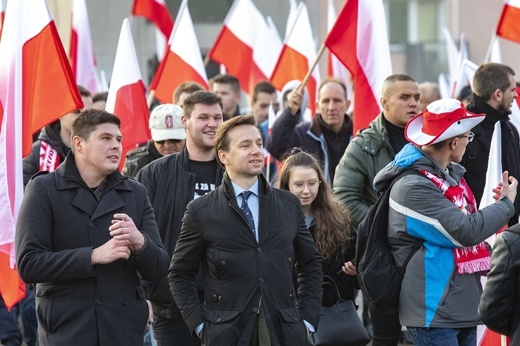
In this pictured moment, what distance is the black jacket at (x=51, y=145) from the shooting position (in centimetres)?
871

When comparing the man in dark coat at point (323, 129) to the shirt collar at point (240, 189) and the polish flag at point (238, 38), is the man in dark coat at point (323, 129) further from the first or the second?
the polish flag at point (238, 38)

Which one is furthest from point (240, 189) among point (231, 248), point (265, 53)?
point (265, 53)

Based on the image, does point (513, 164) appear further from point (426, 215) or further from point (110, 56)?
point (110, 56)

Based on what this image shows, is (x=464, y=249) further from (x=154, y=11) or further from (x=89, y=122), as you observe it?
(x=154, y=11)

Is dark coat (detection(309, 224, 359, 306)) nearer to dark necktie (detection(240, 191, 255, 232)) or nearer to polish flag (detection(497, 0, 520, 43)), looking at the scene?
dark necktie (detection(240, 191, 255, 232))

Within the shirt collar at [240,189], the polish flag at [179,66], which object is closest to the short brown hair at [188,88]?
the polish flag at [179,66]

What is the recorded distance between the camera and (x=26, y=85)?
25.8 feet

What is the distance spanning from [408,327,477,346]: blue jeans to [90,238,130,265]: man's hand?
5.61ft

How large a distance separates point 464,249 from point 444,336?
0.49m

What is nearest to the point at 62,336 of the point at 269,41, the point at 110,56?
the point at 269,41

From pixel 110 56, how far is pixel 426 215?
67.4ft

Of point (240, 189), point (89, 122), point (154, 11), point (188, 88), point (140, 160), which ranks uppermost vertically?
point (154, 11)

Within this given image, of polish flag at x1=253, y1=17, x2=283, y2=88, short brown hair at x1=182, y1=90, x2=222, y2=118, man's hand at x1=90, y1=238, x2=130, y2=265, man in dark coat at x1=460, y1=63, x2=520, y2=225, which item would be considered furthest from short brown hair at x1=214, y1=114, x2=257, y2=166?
polish flag at x1=253, y1=17, x2=283, y2=88

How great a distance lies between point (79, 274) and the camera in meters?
5.83
